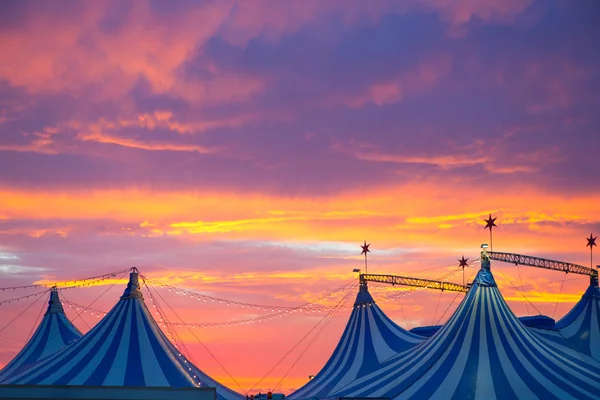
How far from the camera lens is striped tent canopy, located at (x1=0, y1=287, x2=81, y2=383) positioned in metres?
35.0

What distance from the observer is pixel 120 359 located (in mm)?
24531

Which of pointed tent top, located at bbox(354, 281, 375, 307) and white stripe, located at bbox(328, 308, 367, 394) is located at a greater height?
pointed tent top, located at bbox(354, 281, 375, 307)

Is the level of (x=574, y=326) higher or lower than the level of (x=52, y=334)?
higher

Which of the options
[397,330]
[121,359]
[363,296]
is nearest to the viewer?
[121,359]

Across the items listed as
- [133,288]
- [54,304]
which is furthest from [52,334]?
[133,288]

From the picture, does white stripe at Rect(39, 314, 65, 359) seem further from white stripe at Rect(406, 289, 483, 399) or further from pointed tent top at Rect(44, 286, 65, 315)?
white stripe at Rect(406, 289, 483, 399)

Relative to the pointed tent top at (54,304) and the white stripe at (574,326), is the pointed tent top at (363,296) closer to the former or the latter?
the white stripe at (574,326)

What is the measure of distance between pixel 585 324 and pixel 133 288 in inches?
637

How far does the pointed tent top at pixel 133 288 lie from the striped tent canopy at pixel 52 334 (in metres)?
8.97

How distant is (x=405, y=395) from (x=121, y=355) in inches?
294

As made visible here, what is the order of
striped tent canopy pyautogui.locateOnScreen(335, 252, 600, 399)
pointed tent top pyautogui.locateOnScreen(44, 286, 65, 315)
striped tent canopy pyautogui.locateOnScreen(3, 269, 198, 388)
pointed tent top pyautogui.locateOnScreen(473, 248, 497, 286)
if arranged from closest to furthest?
striped tent canopy pyautogui.locateOnScreen(3, 269, 198, 388), striped tent canopy pyautogui.locateOnScreen(335, 252, 600, 399), pointed tent top pyautogui.locateOnScreen(473, 248, 497, 286), pointed tent top pyautogui.locateOnScreen(44, 286, 65, 315)

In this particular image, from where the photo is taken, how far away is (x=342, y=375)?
31.7 metres

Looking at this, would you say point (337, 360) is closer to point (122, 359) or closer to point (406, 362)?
point (406, 362)

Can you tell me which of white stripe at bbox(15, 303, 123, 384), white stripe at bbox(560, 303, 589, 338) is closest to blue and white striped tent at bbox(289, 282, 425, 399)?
white stripe at bbox(560, 303, 589, 338)
